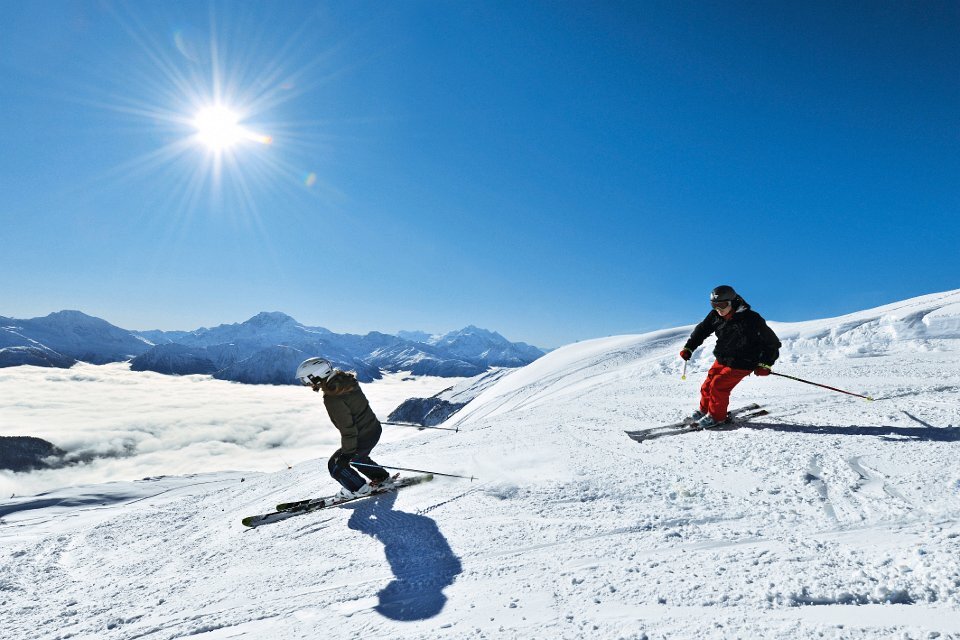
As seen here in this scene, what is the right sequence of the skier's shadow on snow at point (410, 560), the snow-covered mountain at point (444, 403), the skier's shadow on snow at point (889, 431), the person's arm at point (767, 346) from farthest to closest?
the snow-covered mountain at point (444, 403), the person's arm at point (767, 346), the skier's shadow on snow at point (889, 431), the skier's shadow on snow at point (410, 560)

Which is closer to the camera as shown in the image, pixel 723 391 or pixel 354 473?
pixel 354 473

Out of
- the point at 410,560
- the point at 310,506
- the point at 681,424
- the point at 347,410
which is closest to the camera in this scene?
the point at 410,560

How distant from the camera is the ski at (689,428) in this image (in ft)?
21.8

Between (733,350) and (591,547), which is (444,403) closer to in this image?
(733,350)

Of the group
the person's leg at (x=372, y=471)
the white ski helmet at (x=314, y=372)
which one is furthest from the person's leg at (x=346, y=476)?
the white ski helmet at (x=314, y=372)

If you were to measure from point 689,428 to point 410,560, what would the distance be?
4851 mm

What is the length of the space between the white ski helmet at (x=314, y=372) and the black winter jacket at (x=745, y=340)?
6048 mm

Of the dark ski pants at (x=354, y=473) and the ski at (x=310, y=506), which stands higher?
the dark ski pants at (x=354, y=473)

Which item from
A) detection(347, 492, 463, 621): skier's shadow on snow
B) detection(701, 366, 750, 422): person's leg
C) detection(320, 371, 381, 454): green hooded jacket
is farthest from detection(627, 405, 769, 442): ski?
detection(320, 371, 381, 454): green hooded jacket

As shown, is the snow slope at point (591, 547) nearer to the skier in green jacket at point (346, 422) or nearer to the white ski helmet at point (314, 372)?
the skier in green jacket at point (346, 422)

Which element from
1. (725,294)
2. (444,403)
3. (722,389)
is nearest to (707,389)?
(722,389)

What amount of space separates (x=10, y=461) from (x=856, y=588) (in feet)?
697

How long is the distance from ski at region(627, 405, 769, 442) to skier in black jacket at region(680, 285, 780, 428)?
0.31 feet

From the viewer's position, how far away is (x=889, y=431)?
18.3 feet
